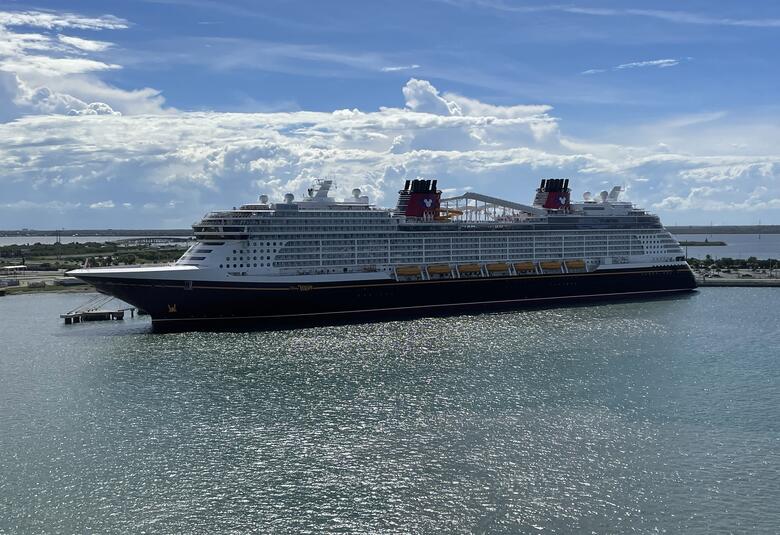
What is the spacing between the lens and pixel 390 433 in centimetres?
2648

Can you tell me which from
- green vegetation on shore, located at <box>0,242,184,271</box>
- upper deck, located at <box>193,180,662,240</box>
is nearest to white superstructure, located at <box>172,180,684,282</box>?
upper deck, located at <box>193,180,662,240</box>

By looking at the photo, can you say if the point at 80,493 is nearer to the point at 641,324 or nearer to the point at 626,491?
the point at 626,491

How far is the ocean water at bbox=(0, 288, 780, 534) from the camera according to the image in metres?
20.3

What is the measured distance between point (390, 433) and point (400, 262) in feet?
102

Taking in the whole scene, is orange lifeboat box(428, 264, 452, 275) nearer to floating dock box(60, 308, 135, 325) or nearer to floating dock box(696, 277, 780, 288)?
floating dock box(60, 308, 135, 325)

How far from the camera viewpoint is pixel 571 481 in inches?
869

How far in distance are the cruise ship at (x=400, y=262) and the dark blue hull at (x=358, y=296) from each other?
9 centimetres

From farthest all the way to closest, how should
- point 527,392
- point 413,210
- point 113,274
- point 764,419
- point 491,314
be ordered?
point 413,210
point 491,314
point 113,274
point 527,392
point 764,419

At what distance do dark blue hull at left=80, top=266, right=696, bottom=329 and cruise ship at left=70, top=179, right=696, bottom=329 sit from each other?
9 centimetres

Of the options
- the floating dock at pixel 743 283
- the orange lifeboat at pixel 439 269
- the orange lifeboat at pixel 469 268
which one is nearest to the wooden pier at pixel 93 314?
the orange lifeboat at pixel 439 269

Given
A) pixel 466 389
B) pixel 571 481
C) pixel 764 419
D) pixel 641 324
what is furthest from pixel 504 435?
pixel 641 324

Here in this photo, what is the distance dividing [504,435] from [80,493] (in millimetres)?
14136

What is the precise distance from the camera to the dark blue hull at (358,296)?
4700 centimetres

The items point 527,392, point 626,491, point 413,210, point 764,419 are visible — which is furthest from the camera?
point 413,210
